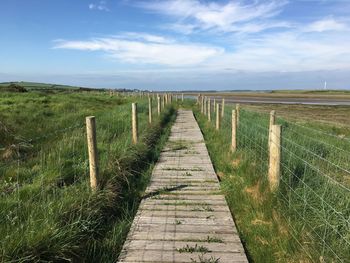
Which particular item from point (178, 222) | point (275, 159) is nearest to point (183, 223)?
point (178, 222)

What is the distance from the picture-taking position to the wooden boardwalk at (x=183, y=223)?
4.73 meters

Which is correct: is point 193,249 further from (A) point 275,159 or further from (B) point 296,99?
(B) point 296,99

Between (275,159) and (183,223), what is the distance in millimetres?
1944

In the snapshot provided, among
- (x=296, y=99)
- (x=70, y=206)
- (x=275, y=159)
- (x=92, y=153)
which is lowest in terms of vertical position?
(x=296, y=99)

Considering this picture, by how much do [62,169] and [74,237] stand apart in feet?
9.81

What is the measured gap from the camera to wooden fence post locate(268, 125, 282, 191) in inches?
254

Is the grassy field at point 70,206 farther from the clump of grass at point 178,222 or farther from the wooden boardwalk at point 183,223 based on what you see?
the clump of grass at point 178,222

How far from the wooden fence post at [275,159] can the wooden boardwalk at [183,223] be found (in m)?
0.89

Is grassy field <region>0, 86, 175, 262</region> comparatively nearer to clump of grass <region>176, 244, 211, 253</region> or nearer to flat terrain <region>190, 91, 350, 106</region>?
clump of grass <region>176, 244, 211, 253</region>

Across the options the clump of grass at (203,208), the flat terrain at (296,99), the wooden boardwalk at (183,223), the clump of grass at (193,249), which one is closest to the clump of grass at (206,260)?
the wooden boardwalk at (183,223)

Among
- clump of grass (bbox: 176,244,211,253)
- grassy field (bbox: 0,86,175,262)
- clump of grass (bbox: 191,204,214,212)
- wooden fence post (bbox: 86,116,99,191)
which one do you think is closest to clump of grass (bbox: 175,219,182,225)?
clump of grass (bbox: 191,204,214,212)

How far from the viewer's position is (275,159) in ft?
21.4

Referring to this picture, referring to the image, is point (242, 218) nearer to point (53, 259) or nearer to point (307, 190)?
point (307, 190)

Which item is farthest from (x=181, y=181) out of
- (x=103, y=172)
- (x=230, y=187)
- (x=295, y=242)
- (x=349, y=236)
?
(x=349, y=236)
